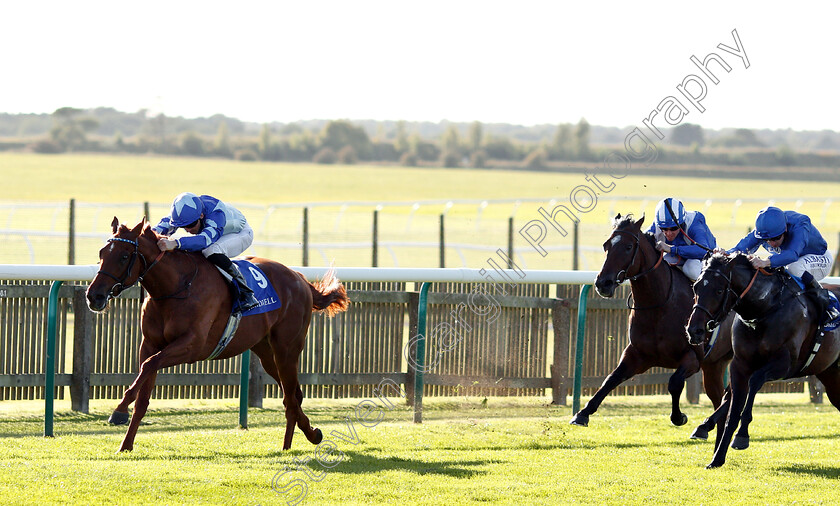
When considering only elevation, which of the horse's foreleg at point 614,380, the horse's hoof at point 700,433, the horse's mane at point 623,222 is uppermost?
the horse's mane at point 623,222

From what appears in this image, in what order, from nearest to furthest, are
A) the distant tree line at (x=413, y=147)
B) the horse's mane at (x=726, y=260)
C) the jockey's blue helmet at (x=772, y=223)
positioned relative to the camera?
the horse's mane at (x=726, y=260) → the jockey's blue helmet at (x=772, y=223) → the distant tree line at (x=413, y=147)

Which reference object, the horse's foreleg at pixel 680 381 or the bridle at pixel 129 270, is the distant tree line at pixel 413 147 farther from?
the bridle at pixel 129 270

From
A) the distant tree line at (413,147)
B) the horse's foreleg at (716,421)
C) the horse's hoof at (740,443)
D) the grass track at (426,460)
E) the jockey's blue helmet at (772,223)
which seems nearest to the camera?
the grass track at (426,460)

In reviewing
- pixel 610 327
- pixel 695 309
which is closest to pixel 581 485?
pixel 695 309

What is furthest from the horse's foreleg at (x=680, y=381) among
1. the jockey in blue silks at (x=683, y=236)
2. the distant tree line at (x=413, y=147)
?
the distant tree line at (x=413, y=147)

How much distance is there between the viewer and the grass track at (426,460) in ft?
17.5

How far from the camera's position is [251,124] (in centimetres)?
14400

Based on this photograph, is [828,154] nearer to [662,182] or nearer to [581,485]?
[662,182]

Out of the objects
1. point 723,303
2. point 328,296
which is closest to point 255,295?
point 328,296

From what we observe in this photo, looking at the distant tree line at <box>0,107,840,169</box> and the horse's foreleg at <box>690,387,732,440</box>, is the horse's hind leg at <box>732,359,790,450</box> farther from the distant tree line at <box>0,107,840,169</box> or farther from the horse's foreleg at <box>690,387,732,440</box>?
the distant tree line at <box>0,107,840,169</box>

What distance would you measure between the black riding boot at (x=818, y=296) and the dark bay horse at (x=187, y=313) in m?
3.16

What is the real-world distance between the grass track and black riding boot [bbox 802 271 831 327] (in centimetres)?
88

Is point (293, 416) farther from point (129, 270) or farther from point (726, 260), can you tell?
point (726, 260)

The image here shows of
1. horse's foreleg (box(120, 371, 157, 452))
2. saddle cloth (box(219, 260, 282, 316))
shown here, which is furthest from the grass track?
saddle cloth (box(219, 260, 282, 316))
